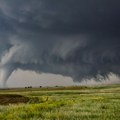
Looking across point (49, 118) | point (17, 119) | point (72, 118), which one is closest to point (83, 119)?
point (72, 118)

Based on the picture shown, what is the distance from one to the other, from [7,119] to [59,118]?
387cm

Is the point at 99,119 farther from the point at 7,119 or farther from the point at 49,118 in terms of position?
the point at 7,119

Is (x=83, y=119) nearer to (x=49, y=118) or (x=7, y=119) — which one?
(x=49, y=118)

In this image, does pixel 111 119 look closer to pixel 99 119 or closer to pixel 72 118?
pixel 99 119

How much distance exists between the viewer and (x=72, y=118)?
23.1 meters

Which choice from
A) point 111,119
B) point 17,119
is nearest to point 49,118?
point 17,119

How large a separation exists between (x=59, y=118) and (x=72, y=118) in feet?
3.32

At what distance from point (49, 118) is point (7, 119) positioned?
3.24 meters

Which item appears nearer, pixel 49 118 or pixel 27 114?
pixel 49 118

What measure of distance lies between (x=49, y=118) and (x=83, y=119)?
263 centimetres

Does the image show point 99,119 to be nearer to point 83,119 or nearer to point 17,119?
point 83,119

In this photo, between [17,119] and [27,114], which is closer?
[17,119]


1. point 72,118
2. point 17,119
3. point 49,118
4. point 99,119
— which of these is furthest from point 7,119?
point 99,119

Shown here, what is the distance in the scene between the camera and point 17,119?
73.4ft
